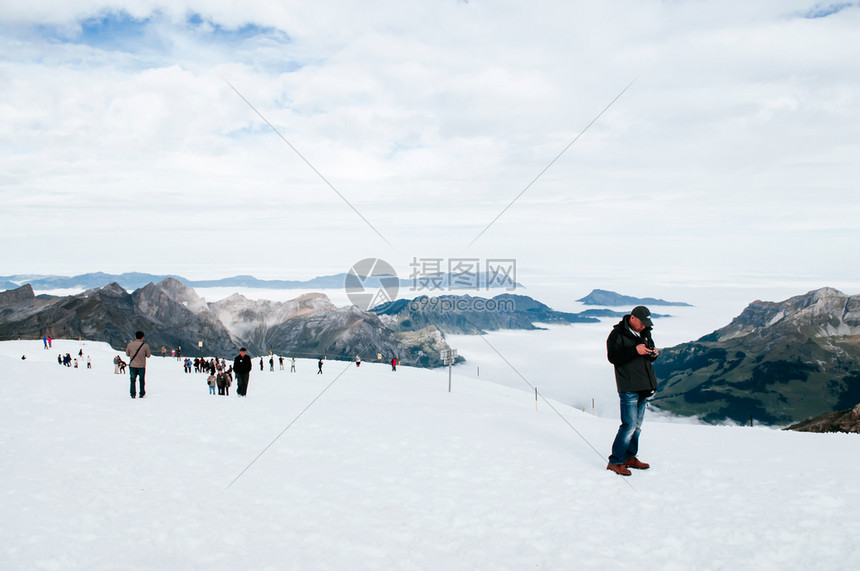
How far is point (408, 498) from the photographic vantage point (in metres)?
8.62

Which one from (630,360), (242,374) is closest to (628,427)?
(630,360)

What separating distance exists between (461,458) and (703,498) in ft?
14.9

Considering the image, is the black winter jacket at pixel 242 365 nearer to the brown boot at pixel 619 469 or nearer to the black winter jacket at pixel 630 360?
the brown boot at pixel 619 469

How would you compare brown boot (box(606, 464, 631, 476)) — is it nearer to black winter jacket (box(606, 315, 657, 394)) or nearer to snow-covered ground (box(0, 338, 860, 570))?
snow-covered ground (box(0, 338, 860, 570))

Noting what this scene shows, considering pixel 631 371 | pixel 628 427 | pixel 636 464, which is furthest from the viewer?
pixel 636 464

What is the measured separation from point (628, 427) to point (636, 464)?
975mm

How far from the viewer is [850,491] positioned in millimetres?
8555

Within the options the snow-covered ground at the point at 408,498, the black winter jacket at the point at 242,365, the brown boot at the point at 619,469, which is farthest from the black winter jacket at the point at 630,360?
the black winter jacket at the point at 242,365

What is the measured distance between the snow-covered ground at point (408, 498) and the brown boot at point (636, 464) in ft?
0.53

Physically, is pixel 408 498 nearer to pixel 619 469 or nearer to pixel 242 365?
pixel 619 469

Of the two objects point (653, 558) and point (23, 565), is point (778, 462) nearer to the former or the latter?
point (653, 558)

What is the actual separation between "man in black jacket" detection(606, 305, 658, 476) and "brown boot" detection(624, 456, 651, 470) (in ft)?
1.02

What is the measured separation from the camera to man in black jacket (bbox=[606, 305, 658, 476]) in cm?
927

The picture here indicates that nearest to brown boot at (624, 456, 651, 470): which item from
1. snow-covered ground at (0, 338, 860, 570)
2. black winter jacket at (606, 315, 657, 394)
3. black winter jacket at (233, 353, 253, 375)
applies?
snow-covered ground at (0, 338, 860, 570)
